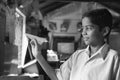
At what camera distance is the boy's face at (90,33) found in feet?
4.04

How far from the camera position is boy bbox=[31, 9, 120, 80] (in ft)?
3.82

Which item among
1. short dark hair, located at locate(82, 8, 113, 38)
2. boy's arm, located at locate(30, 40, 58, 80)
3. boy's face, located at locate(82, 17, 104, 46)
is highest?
short dark hair, located at locate(82, 8, 113, 38)

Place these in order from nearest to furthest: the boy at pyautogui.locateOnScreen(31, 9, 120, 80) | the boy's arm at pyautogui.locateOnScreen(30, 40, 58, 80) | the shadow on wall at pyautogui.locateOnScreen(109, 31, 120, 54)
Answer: the boy at pyautogui.locateOnScreen(31, 9, 120, 80)
the boy's arm at pyautogui.locateOnScreen(30, 40, 58, 80)
the shadow on wall at pyautogui.locateOnScreen(109, 31, 120, 54)

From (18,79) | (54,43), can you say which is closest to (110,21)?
(18,79)

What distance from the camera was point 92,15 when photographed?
1275mm

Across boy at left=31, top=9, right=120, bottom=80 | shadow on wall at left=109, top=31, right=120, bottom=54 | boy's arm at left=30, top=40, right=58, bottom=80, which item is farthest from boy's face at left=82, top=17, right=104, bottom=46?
shadow on wall at left=109, top=31, right=120, bottom=54

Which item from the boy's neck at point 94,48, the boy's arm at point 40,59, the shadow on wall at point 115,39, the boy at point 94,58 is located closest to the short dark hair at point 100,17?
the boy at point 94,58

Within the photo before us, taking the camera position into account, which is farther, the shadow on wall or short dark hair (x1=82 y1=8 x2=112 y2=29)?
the shadow on wall

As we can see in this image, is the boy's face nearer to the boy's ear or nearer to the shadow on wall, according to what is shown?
the boy's ear

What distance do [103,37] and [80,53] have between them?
17cm

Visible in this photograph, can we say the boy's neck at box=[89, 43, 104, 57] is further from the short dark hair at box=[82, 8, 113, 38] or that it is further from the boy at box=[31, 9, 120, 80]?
the short dark hair at box=[82, 8, 113, 38]

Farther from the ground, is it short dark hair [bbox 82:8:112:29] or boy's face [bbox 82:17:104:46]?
short dark hair [bbox 82:8:112:29]

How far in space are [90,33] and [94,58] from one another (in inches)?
5.8

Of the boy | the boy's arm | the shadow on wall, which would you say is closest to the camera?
the boy
